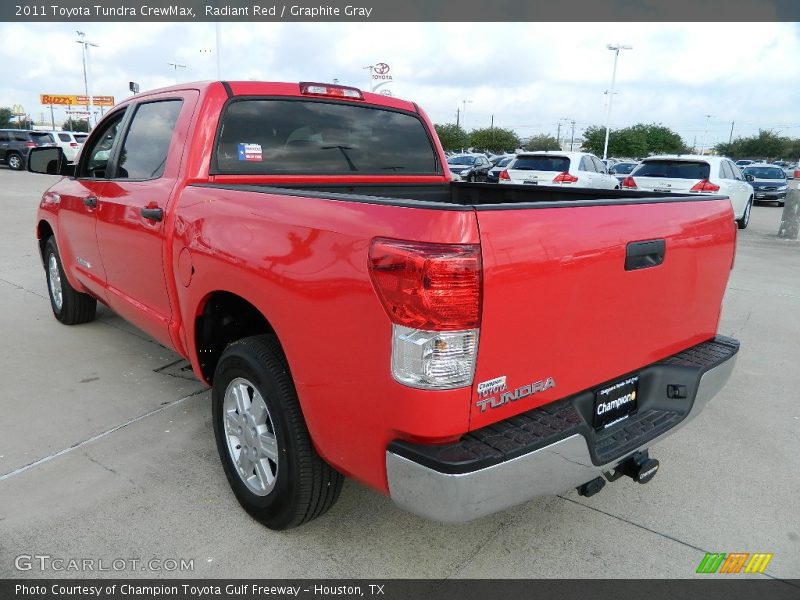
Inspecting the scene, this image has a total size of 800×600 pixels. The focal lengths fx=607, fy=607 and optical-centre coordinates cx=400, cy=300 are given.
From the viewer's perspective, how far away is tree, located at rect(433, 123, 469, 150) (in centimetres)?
7219

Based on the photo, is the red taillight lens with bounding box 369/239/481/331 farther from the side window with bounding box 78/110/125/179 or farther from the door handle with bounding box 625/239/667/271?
the side window with bounding box 78/110/125/179

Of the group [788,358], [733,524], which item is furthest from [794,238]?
[733,524]

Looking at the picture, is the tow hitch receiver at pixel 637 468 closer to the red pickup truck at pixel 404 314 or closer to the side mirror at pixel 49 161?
the red pickup truck at pixel 404 314

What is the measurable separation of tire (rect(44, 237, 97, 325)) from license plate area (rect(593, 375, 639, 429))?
14.7 ft

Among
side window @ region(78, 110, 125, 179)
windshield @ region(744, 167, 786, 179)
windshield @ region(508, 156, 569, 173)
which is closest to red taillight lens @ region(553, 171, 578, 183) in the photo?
windshield @ region(508, 156, 569, 173)

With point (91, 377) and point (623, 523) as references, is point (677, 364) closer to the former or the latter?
point (623, 523)

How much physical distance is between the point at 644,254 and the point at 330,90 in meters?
2.22

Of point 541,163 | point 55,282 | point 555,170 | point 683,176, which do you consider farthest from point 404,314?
point 541,163

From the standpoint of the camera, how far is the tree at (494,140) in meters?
79.2

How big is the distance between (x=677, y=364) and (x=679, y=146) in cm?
8383

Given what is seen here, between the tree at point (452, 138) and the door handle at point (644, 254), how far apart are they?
69.9 metres

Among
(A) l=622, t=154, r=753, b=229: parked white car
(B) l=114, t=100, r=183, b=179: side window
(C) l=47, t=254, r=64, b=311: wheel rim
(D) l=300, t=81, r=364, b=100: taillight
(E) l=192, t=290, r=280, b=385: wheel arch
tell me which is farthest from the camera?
(A) l=622, t=154, r=753, b=229: parked white car

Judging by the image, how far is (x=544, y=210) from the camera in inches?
78.6

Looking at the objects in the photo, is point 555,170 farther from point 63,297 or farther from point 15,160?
point 15,160
